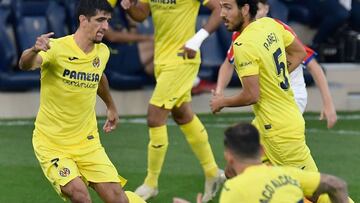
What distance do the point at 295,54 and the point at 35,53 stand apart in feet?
6.08

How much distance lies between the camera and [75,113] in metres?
7.50

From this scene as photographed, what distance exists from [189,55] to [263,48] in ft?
6.86

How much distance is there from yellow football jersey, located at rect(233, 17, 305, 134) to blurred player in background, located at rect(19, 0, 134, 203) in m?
1.12

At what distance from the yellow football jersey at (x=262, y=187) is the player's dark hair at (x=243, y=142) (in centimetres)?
8

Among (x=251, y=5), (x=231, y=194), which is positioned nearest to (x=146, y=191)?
(x=251, y=5)

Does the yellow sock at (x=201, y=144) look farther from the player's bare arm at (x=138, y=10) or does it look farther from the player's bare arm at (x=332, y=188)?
the player's bare arm at (x=332, y=188)

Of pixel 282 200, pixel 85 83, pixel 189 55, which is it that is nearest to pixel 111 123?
pixel 85 83

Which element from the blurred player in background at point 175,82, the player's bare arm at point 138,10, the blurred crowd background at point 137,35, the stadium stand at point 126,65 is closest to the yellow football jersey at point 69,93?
the blurred player in background at point 175,82

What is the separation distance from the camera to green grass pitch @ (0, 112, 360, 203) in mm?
9352

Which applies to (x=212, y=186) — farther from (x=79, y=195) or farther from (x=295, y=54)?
(x=79, y=195)

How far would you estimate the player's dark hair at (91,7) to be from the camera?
7.39 metres

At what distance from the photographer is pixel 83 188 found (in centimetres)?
724

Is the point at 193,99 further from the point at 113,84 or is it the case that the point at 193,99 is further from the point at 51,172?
the point at 51,172

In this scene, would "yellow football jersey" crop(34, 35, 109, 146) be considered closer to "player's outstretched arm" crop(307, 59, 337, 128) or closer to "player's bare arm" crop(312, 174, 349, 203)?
"player's outstretched arm" crop(307, 59, 337, 128)
